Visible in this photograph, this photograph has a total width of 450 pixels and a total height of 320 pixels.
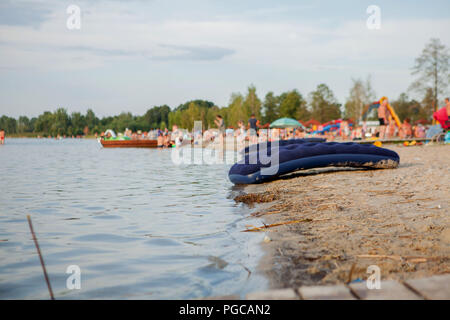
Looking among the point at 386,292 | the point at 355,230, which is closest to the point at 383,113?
the point at 355,230

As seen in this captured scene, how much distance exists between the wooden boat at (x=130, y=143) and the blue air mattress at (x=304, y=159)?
28.5 metres

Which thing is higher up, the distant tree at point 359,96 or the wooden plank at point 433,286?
the distant tree at point 359,96

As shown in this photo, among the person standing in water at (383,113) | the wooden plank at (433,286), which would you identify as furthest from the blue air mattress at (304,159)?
the person standing in water at (383,113)

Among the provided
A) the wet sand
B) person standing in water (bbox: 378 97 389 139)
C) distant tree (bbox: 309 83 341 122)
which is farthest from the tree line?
the wet sand

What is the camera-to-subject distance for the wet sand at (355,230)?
2.70m

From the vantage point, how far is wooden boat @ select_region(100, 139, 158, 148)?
35688 millimetres

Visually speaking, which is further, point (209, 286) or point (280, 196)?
point (280, 196)

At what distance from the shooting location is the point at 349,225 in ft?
12.8

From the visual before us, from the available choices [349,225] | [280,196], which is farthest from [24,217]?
[349,225]

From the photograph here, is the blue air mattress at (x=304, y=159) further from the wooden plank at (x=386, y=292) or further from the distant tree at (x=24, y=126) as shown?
the distant tree at (x=24, y=126)

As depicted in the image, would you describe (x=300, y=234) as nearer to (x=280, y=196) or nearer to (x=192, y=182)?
(x=280, y=196)
